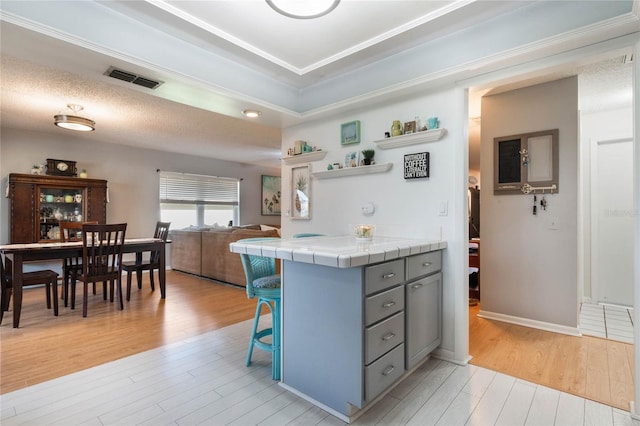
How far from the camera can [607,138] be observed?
3.73m

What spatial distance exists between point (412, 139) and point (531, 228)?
163 centimetres

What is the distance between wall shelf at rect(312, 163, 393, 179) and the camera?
275 centimetres

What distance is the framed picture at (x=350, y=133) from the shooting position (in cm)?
296

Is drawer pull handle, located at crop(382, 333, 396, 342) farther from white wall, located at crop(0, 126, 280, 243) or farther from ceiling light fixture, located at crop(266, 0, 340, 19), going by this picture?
white wall, located at crop(0, 126, 280, 243)

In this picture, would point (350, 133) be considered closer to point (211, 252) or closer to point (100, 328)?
point (100, 328)

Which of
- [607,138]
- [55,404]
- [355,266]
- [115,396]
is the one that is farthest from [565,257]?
[55,404]

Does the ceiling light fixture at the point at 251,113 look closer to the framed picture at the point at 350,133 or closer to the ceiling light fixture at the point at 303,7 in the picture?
the framed picture at the point at 350,133

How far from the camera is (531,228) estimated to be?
3.12 metres

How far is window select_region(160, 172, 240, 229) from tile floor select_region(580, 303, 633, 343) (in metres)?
6.57

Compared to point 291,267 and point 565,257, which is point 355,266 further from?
point 565,257

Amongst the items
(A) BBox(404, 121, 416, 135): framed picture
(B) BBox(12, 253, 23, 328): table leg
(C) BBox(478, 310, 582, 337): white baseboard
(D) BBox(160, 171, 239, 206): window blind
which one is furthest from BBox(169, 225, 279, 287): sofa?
(C) BBox(478, 310, 582, 337): white baseboard

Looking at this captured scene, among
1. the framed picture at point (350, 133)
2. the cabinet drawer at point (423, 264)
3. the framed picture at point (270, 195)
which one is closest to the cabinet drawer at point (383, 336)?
the cabinet drawer at point (423, 264)

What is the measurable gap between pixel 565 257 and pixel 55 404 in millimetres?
4035

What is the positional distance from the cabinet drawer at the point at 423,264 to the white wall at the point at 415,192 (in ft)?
0.37
